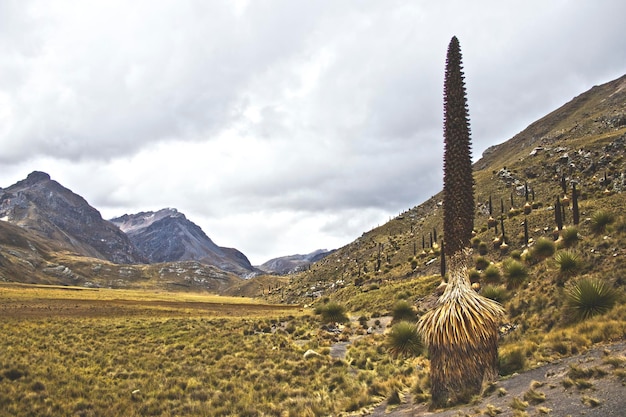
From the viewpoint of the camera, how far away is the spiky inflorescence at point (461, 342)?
1000 centimetres

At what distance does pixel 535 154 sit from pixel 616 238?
86.4m

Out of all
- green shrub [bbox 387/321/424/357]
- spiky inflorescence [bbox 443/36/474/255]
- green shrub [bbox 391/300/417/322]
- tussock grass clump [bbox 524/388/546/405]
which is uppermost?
spiky inflorescence [bbox 443/36/474/255]

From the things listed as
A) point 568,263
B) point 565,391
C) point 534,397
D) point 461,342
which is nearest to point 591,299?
point 565,391

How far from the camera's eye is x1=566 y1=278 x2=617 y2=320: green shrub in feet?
42.3

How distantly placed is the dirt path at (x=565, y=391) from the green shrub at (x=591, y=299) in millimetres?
3213

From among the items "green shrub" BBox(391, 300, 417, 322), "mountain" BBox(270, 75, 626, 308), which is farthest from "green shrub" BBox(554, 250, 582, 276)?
"green shrub" BBox(391, 300, 417, 322)

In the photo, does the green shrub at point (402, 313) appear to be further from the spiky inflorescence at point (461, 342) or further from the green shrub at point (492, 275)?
the spiky inflorescence at point (461, 342)

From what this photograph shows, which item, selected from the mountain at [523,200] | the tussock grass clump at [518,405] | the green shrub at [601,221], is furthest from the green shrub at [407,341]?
the green shrub at [601,221]

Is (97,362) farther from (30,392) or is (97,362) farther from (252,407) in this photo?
(252,407)

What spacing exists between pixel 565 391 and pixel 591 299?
5927 millimetres

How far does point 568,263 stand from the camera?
60.9 ft

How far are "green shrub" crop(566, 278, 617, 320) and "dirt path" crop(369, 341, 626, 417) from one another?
10.5 feet

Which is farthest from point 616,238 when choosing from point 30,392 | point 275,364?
point 30,392

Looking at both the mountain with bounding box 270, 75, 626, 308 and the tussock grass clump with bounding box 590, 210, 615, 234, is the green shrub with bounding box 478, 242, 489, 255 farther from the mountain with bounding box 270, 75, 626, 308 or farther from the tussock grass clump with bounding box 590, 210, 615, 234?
the tussock grass clump with bounding box 590, 210, 615, 234
